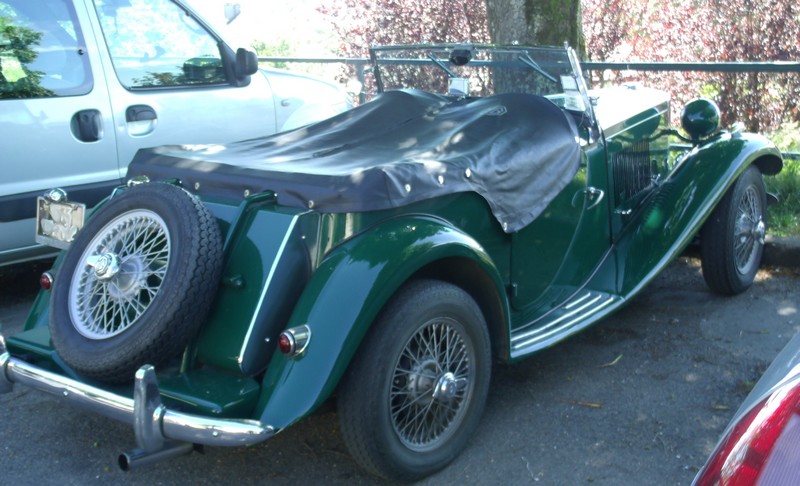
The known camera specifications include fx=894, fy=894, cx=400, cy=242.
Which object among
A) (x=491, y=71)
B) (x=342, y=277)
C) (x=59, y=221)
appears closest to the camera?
(x=342, y=277)

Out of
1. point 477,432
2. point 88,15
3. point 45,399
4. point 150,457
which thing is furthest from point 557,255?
point 88,15

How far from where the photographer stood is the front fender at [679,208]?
457 centimetres

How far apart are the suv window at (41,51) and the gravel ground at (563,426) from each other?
139 centimetres

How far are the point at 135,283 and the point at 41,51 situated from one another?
2.58 m

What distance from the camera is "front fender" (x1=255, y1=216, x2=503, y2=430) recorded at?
2.96 m

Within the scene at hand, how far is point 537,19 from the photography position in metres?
7.11

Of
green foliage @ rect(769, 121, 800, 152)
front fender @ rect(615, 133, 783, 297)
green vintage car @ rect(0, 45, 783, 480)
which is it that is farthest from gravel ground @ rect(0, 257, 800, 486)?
green foliage @ rect(769, 121, 800, 152)

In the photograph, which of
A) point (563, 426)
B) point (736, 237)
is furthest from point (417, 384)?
point (736, 237)

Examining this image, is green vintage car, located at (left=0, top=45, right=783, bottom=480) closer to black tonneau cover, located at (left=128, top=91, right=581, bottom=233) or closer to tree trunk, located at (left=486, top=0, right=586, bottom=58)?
black tonneau cover, located at (left=128, top=91, right=581, bottom=233)

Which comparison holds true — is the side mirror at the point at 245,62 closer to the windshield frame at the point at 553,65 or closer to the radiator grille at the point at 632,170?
the windshield frame at the point at 553,65

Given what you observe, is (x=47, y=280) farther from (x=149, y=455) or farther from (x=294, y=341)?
(x=294, y=341)

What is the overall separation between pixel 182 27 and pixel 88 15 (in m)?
0.72

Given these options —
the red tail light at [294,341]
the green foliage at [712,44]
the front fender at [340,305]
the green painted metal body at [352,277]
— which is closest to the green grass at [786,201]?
the green painted metal body at [352,277]

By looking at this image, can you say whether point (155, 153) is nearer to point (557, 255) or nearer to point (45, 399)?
point (45, 399)
